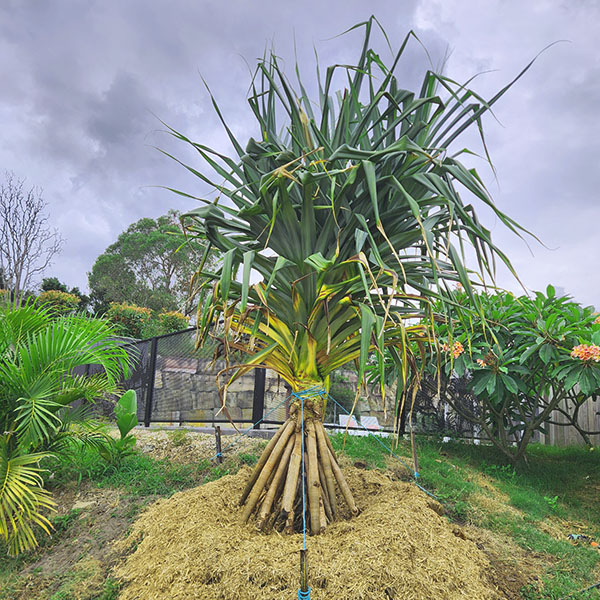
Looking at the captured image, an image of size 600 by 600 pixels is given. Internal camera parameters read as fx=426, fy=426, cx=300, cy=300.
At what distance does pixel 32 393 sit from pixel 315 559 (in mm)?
2444

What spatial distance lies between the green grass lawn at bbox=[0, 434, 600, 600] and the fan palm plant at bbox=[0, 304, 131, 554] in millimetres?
257

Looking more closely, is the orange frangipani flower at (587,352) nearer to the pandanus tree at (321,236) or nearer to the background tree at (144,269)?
the pandanus tree at (321,236)

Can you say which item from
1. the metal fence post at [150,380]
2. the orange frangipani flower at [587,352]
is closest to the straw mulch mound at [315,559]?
the orange frangipani flower at [587,352]

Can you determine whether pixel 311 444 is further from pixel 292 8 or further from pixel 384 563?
pixel 292 8

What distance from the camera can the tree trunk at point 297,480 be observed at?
2252 millimetres

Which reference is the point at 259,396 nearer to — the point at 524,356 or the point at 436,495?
the point at 436,495

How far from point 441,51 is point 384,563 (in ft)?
8.87

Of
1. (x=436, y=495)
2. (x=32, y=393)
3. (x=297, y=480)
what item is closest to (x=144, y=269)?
(x=32, y=393)

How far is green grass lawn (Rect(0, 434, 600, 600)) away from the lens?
2527 mm

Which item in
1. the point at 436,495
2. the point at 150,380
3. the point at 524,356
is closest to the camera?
Result: the point at 436,495

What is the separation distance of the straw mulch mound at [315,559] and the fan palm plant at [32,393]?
908mm

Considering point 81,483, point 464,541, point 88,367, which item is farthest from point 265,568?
point 88,367

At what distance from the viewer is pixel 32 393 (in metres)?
3.15

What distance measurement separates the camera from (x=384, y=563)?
1.89 metres
